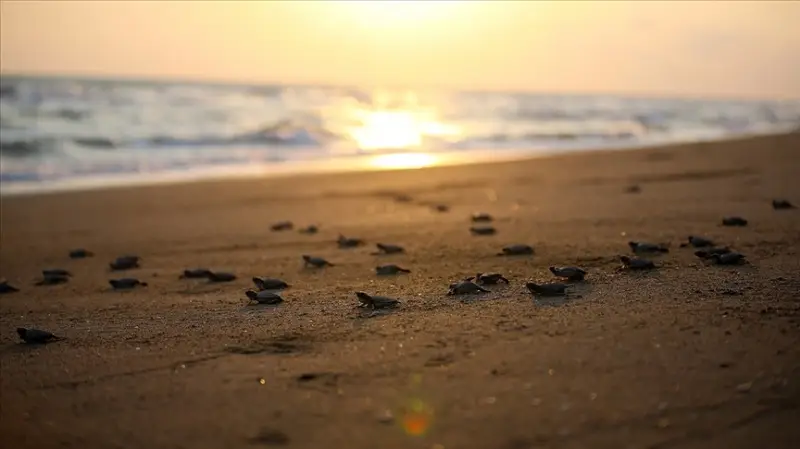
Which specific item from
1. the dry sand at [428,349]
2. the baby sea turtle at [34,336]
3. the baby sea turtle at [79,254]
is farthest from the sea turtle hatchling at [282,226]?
the baby sea turtle at [34,336]

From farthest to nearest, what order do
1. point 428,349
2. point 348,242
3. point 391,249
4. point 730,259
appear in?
point 348,242, point 391,249, point 730,259, point 428,349

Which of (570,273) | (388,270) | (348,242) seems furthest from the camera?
(348,242)

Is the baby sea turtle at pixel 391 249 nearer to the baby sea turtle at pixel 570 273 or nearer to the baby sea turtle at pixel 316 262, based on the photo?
the baby sea turtle at pixel 316 262

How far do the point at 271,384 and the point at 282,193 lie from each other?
8.92 m

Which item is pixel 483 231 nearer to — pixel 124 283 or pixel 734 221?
pixel 734 221

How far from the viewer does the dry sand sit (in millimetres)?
2873

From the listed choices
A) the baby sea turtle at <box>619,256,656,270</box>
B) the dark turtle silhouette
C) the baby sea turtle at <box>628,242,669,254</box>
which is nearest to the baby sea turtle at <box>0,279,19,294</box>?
the dark turtle silhouette

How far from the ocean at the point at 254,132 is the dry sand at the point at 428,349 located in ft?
28.0

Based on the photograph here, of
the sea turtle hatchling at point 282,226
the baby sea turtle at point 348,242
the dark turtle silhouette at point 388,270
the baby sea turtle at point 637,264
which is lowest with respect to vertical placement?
the dark turtle silhouette at point 388,270

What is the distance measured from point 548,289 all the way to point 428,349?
1169mm

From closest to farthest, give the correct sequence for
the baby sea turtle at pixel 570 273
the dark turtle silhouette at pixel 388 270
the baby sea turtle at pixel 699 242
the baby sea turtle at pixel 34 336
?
the baby sea turtle at pixel 34 336 → the baby sea turtle at pixel 570 273 → the dark turtle silhouette at pixel 388 270 → the baby sea turtle at pixel 699 242

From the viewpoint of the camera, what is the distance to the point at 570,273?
16.1 feet

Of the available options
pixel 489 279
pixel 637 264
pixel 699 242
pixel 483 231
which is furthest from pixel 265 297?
pixel 699 242

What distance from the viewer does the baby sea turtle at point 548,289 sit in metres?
4.51
